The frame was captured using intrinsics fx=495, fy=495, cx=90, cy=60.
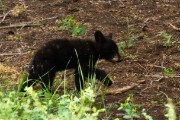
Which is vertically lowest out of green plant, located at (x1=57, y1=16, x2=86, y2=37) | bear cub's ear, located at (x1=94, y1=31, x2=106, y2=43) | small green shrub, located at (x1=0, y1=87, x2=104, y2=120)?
green plant, located at (x1=57, y1=16, x2=86, y2=37)

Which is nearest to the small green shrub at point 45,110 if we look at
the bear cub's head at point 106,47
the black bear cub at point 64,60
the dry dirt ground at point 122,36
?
the dry dirt ground at point 122,36

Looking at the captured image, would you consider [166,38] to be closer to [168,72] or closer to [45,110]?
[168,72]

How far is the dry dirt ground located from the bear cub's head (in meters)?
0.34

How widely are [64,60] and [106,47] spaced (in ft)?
2.94

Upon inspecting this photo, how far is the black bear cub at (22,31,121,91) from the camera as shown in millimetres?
7148

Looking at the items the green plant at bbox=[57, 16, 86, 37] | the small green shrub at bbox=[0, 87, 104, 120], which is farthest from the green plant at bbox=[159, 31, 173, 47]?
the small green shrub at bbox=[0, 87, 104, 120]

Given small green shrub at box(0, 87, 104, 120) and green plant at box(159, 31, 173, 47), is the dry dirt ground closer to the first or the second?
green plant at box(159, 31, 173, 47)

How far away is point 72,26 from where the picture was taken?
10.1 m

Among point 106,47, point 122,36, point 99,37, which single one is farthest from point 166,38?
point 99,37

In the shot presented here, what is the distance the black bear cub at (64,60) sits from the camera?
7.15 m

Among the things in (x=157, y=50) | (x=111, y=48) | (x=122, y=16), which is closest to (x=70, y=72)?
(x=111, y=48)

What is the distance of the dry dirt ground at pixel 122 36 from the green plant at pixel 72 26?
4.8 inches

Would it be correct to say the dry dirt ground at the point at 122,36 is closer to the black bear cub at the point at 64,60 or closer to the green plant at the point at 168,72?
the green plant at the point at 168,72

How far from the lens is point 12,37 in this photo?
389 inches
